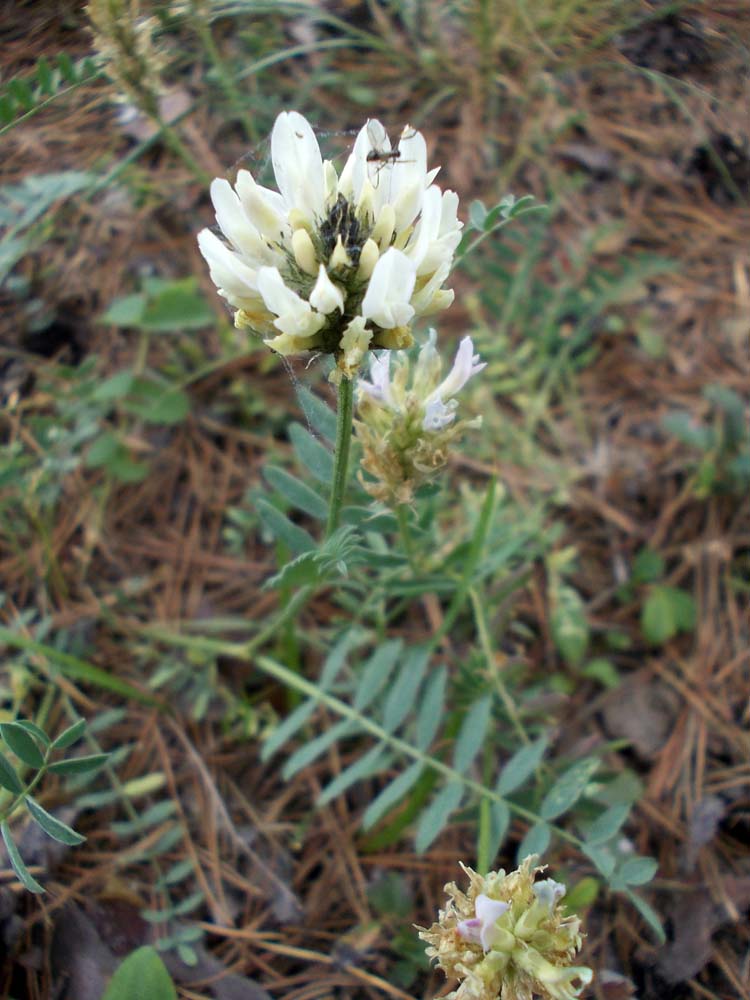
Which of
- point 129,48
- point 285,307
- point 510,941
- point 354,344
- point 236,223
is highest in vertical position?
point 129,48

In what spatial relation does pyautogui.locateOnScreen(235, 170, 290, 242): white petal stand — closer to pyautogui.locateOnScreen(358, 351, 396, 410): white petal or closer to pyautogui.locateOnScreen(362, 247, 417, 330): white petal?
pyautogui.locateOnScreen(362, 247, 417, 330): white petal

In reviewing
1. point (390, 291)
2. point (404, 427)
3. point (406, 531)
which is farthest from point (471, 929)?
point (390, 291)

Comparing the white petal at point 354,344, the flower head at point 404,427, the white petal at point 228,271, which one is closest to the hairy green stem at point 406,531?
the flower head at point 404,427

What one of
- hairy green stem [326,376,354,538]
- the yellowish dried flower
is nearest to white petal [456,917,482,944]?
hairy green stem [326,376,354,538]

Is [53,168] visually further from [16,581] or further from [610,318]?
[610,318]

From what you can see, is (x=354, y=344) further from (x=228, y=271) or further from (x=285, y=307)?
(x=228, y=271)
